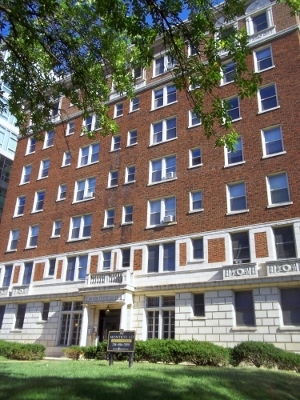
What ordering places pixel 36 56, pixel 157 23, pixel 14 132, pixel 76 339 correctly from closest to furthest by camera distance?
pixel 157 23, pixel 36 56, pixel 76 339, pixel 14 132

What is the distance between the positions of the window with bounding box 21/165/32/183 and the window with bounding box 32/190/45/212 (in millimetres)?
2660

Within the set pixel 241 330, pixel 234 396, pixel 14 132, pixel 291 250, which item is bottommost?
pixel 234 396

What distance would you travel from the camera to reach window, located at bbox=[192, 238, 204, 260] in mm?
25131

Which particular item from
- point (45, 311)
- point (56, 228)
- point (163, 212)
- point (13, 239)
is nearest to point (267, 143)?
point (163, 212)

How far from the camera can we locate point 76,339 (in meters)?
28.2

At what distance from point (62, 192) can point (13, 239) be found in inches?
258

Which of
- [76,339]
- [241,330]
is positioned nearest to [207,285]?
[241,330]

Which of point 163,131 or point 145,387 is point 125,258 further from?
point 145,387

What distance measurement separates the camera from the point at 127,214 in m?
29.9

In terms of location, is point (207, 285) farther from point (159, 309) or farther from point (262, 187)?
point (262, 187)

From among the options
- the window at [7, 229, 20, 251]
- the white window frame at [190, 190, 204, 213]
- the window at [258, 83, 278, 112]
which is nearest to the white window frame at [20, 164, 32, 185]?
the window at [7, 229, 20, 251]

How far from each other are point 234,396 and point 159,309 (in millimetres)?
15865

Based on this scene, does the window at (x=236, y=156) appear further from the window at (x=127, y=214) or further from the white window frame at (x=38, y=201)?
the white window frame at (x=38, y=201)

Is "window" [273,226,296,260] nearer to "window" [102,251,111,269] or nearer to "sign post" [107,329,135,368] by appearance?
"sign post" [107,329,135,368]
